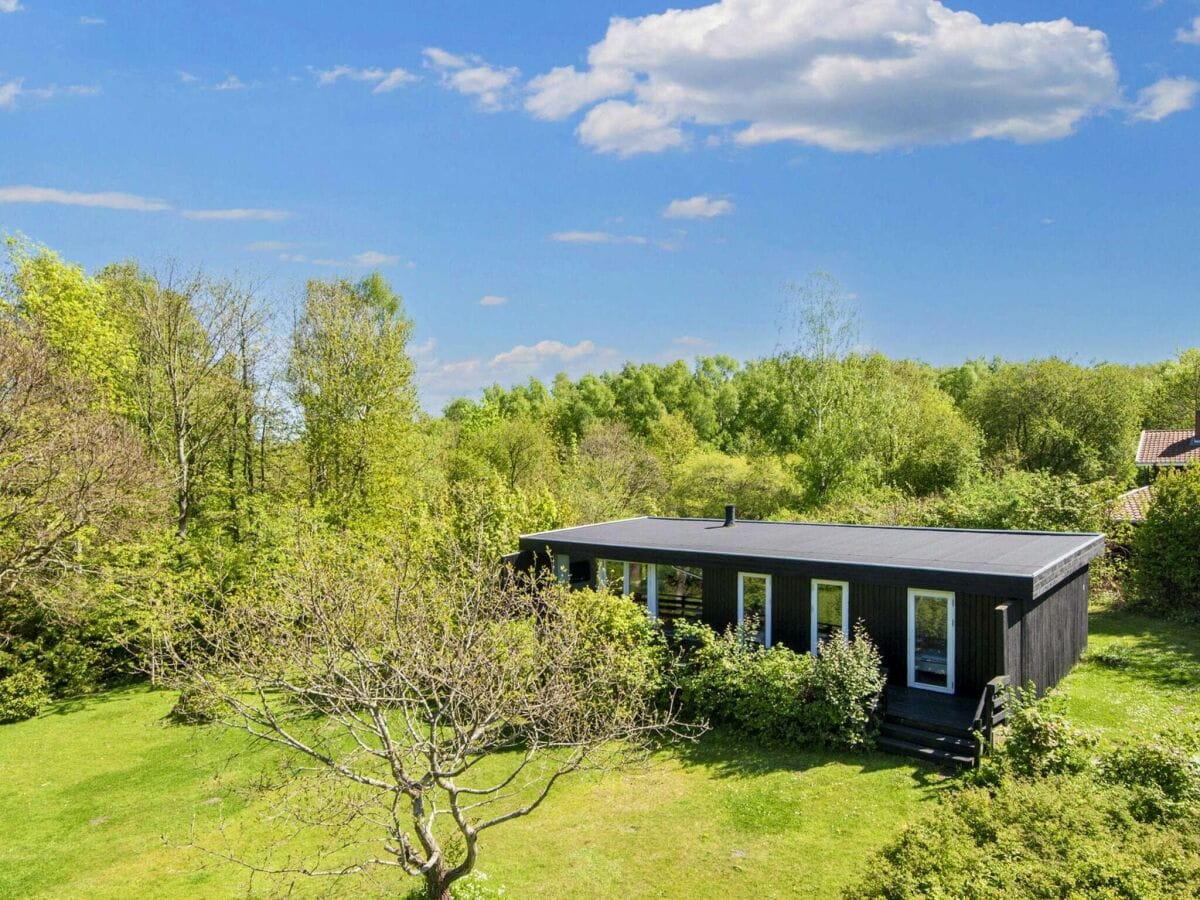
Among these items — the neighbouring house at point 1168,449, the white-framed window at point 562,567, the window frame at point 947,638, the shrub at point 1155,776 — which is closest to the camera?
the shrub at point 1155,776

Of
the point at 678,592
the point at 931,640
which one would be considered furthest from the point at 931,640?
the point at 678,592

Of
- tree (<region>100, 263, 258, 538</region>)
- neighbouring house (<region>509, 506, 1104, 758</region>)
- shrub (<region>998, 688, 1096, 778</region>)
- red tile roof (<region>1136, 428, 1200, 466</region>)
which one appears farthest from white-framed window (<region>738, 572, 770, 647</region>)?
red tile roof (<region>1136, 428, 1200, 466</region>)

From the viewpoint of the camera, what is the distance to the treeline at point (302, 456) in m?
17.4

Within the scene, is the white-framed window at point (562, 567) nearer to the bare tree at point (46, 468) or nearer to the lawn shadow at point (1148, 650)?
the bare tree at point (46, 468)

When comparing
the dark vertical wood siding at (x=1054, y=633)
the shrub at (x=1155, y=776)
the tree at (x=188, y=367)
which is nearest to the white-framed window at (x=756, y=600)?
the dark vertical wood siding at (x=1054, y=633)

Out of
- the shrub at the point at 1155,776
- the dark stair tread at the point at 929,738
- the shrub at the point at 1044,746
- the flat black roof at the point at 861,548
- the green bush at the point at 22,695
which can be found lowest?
the green bush at the point at 22,695

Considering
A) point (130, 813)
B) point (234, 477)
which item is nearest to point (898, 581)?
point (130, 813)

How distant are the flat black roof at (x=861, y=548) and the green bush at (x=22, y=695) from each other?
12426 mm

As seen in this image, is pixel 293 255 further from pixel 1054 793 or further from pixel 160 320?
pixel 1054 793

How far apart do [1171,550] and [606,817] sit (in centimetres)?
1685

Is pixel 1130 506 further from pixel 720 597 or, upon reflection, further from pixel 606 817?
pixel 606 817

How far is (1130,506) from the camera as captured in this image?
2406 cm

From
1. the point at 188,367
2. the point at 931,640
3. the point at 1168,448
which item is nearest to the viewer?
the point at 931,640

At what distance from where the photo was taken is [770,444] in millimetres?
41281
